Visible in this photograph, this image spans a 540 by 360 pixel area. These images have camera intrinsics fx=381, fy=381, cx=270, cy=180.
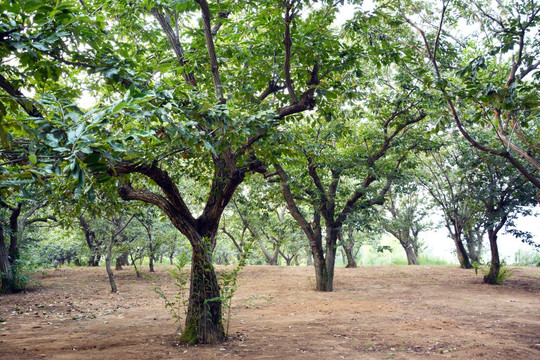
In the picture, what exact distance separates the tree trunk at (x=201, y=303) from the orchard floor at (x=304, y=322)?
181 millimetres

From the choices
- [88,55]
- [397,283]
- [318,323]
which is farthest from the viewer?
[397,283]

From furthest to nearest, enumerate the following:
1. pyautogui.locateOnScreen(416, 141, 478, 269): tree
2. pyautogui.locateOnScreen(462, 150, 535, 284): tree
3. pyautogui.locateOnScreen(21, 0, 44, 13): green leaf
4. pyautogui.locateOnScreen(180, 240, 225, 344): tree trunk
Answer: pyautogui.locateOnScreen(416, 141, 478, 269): tree
pyautogui.locateOnScreen(462, 150, 535, 284): tree
pyautogui.locateOnScreen(180, 240, 225, 344): tree trunk
pyautogui.locateOnScreen(21, 0, 44, 13): green leaf

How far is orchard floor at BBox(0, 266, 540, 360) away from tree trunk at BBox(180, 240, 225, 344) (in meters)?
0.18

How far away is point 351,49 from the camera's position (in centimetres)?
526

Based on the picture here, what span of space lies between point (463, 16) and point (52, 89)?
7454mm

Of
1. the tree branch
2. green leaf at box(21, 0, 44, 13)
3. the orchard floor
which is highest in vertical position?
the tree branch

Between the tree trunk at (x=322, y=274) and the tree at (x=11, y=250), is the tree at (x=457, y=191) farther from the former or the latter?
the tree at (x=11, y=250)

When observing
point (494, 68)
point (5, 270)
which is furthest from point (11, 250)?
point (494, 68)

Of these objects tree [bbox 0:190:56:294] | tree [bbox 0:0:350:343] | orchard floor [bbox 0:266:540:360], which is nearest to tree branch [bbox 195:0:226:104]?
tree [bbox 0:0:350:343]

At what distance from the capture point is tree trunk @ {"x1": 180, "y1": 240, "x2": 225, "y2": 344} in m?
5.16

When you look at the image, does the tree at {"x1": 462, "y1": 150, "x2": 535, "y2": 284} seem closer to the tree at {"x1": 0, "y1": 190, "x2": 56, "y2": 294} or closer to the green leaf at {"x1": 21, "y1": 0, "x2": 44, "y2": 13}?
the green leaf at {"x1": 21, "y1": 0, "x2": 44, "y2": 13}

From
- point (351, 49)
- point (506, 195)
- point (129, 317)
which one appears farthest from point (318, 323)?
point (506, 195)

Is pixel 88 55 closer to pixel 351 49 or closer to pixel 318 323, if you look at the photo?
pixel 351 49

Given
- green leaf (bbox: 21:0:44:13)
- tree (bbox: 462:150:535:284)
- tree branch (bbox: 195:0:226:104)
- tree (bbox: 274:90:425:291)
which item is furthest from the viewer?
tree (bbox: 462:150:535:284)
